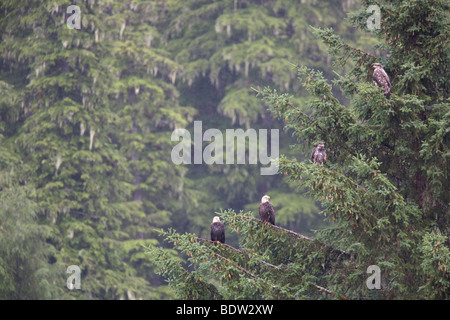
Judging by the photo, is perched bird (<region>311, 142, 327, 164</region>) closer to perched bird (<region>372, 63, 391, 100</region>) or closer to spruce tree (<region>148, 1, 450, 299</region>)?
spruce tree (<region>148, 1, 450, 299</region>)

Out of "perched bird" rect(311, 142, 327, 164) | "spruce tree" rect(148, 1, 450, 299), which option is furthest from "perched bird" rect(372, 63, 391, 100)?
"perched bird" rect(311, 142, 327, 164)

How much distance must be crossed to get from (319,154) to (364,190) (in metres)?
0.96

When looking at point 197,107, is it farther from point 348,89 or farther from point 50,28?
point 348,89

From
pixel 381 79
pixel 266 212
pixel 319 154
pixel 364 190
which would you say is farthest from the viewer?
pixel 266 212

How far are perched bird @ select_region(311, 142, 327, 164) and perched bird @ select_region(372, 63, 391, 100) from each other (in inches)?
39.7

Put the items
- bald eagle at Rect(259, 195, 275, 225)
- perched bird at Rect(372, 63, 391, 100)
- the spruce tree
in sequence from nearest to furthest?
the spruce tree → perched bird at Rect(372, 63, 391, 100) → bald eagle at Rect(259, 195, 275, 225)

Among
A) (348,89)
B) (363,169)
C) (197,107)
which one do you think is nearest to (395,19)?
(348,89)

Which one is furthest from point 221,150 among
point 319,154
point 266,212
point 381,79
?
point 381,79

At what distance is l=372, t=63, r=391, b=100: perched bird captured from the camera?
8281 mm

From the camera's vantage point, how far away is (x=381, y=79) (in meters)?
8.41

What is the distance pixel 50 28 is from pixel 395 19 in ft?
43.1

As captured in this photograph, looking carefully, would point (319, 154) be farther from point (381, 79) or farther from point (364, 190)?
point (381, 79)

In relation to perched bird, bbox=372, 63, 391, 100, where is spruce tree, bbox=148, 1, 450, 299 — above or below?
below

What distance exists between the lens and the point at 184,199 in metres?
22.5
